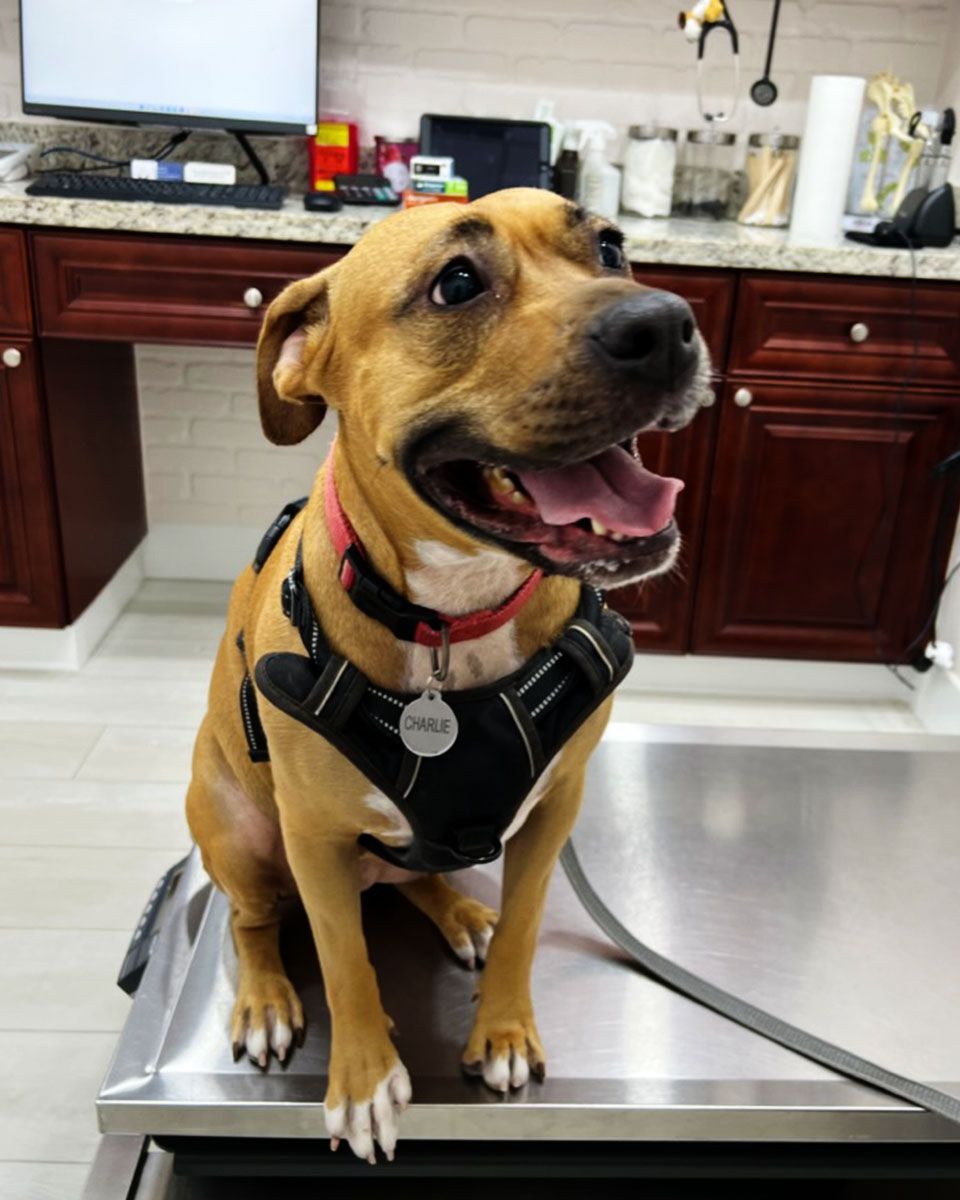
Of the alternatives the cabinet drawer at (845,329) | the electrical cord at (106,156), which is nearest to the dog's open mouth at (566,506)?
the cabinet drawer at (845,329)

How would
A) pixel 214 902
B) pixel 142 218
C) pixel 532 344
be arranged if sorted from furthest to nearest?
pixel 142 218, pixel 214 902, pixel 532 344

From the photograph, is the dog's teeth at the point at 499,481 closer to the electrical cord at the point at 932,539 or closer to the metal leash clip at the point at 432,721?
the metal leash clip at the point at 432,721

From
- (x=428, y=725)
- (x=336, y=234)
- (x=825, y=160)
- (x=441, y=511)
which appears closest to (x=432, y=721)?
(x=428, y=725)

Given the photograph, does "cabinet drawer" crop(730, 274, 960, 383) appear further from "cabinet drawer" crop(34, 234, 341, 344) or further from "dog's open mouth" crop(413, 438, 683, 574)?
"dog's open mouth" crop(413, 438, 683, 574)

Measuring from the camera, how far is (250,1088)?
45.1 inches

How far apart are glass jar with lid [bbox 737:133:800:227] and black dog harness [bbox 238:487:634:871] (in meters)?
1.91

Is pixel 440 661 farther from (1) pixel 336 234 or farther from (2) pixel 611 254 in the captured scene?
(1) pixel 336 234

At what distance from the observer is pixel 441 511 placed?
908mm

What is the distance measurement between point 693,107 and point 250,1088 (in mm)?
2527

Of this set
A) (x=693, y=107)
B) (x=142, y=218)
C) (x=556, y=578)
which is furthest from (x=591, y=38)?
(x=556, y=578)

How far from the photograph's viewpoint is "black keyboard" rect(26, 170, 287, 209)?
7.59 ft

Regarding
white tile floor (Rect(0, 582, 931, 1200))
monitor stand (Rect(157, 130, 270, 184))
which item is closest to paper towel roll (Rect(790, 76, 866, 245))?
white tile floor (Rect(0, 582, 931, 1200))

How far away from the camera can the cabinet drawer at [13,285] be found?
2.27 metres

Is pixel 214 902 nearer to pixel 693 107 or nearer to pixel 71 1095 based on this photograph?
pixel 71 1095
